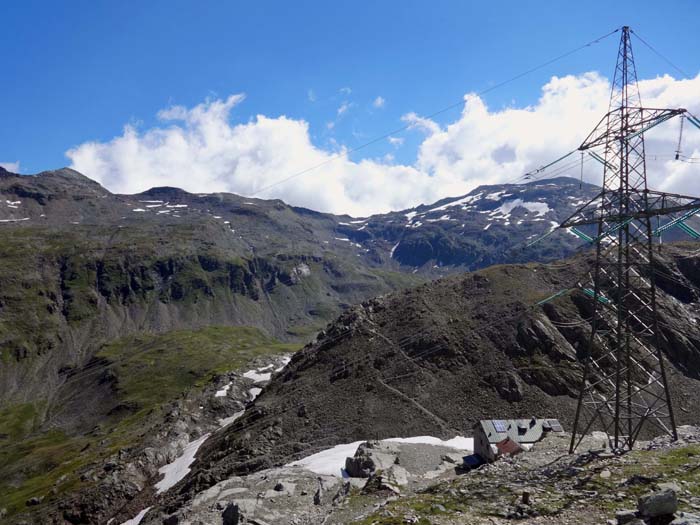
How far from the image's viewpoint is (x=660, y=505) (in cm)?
1945

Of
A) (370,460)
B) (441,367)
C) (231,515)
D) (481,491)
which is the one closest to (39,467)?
(441,367)

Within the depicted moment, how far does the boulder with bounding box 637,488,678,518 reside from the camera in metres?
19.2

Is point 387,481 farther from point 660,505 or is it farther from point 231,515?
point 660,505

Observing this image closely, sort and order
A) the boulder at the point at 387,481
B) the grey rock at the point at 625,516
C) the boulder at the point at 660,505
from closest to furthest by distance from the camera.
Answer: the boulder at the point at 660,505 < the grey rock at the point at 625,516 < the boulder at the point at 387,481

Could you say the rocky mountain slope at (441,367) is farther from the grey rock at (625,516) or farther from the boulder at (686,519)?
the boulder at (686,519)

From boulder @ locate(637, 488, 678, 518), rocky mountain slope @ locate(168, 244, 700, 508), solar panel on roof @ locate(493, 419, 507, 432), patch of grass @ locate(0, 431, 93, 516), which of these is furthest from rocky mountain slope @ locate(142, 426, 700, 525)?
patch of grass @ locate(0, 431, 93, 516)

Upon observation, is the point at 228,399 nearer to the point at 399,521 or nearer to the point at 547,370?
the point at 547,370

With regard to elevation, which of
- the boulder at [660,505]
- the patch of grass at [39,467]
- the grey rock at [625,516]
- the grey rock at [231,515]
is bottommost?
the patch of grass at [39,467]

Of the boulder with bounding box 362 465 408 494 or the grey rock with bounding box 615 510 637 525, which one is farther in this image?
the boulder with bounding box 362 465 408 494

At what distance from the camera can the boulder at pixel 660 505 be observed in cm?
1923

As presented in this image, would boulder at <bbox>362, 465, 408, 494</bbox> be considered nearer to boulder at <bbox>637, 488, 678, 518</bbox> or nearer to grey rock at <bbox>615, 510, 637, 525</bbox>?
grey rock at <bbox>615, 510, 637, 525</bbox>

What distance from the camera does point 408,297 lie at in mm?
100938

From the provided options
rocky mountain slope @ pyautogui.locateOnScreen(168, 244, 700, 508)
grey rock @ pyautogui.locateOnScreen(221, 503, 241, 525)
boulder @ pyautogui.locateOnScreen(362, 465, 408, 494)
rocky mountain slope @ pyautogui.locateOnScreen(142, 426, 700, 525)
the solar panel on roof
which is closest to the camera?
rocky mountain slope @ pyautogui.locateOnScreen(142, 426, 700, 525)

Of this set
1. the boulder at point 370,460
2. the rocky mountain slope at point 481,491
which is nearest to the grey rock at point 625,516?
the rocky mountain slope at point 481,491
